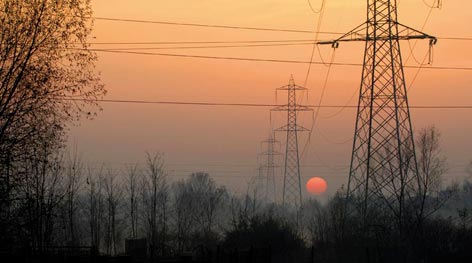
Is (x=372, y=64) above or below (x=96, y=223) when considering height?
above

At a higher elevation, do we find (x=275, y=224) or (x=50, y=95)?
(x=50, y=95)

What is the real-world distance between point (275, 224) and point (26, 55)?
30776 mm

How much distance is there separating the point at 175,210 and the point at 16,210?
6139 centimetres

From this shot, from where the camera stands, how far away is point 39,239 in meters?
28.7

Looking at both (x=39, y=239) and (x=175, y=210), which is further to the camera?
(x=175, y=210)

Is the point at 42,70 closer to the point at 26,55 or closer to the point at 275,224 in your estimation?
the point at 26,55

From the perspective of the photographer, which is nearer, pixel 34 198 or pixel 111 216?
pixel 34 198

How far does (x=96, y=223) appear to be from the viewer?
6494 centimetres

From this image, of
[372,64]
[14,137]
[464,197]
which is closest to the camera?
[14,137]

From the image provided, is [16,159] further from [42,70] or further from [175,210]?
[175,210]

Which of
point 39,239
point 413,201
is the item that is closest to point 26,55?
point 39,239

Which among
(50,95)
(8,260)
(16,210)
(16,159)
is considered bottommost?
(8,260)

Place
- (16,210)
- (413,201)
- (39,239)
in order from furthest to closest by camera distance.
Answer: (413,201) → (39,239) → (16,210)

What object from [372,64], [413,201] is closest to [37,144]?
[372,64]
